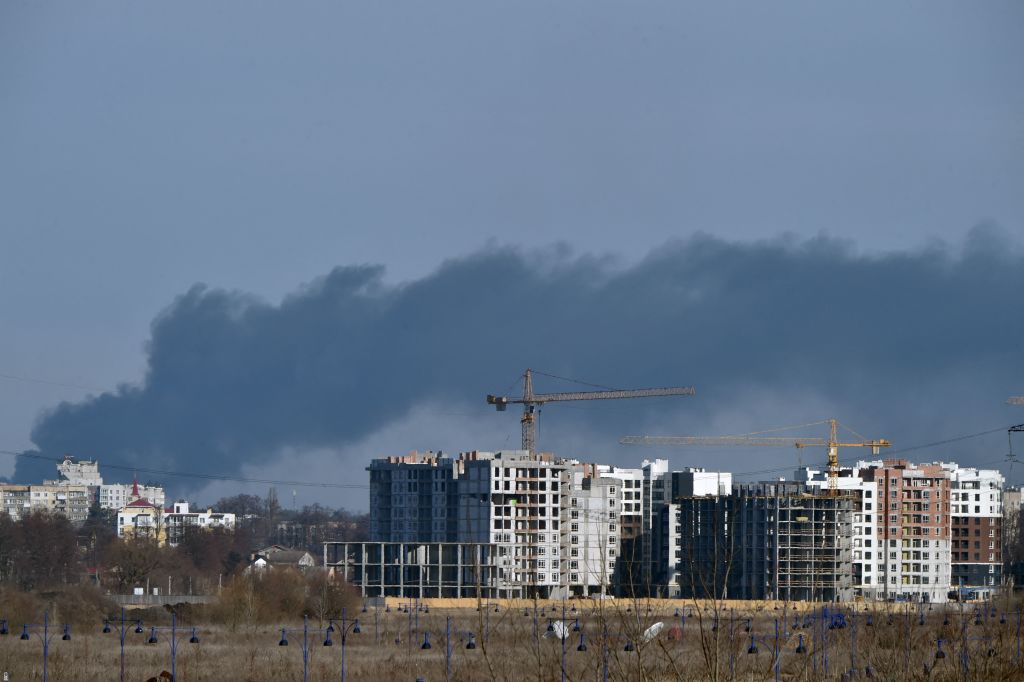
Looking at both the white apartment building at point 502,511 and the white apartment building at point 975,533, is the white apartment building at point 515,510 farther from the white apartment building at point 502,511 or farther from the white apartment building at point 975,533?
the white apartment building at point 975,533

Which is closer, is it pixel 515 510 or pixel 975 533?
pixel 515 510

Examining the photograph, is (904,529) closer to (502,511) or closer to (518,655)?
(502,511)

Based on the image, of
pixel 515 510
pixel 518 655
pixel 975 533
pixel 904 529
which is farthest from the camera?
pixel 975 533

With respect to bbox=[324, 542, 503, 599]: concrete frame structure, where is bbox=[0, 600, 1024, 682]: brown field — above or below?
above

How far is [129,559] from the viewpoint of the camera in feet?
413

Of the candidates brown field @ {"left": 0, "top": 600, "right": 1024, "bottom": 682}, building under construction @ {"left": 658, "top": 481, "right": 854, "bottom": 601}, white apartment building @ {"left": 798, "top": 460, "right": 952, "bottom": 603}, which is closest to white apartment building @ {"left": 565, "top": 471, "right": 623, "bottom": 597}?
building under construction @ {"left": 658, "top": 481, "right": 854, "bottom": 601}

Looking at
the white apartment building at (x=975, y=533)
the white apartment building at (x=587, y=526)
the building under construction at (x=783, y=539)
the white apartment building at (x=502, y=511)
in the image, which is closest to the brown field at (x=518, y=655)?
the white apartment building at (x=502, y=511)

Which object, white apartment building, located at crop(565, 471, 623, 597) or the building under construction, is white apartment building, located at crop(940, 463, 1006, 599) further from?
white apartment building, located at crop(565, 471, 623, 597)

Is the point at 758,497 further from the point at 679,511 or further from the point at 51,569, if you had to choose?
the point at 51,569

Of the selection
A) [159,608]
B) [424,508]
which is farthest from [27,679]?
[424,508]

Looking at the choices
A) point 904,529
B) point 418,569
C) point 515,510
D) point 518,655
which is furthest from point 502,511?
point 518,655

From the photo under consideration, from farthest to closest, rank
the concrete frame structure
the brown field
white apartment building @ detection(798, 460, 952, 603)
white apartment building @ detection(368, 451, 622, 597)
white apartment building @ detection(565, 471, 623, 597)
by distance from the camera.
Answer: white apartment building @ detection(798, 460, 952, 603)
white apartment building @ detection(565, 471, 623, 597)
white apartment building @ detection(368, 451, 622, 597)
the concrete frame structure
the brown field

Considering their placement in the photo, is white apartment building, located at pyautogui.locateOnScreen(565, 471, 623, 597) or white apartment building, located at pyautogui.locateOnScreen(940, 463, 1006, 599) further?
white apartment building, located at pyautogui.locateOnScreen(940, 463, 1006, 599)

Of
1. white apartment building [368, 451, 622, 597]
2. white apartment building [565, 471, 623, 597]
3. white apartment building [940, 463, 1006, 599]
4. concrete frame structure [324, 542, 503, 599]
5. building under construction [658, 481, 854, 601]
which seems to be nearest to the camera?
concrete frame structure [324, 542, 503, 599]
